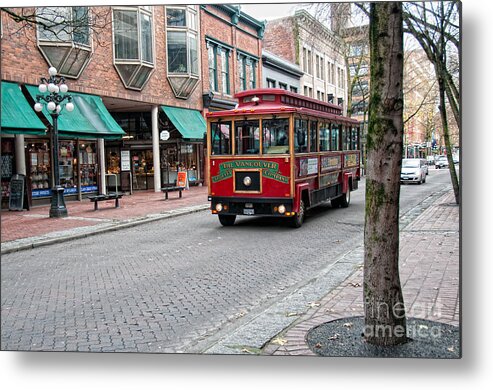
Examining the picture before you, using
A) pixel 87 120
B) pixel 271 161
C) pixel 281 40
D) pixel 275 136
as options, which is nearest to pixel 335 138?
pixel 275 136

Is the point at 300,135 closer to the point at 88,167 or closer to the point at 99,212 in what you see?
the point at 99,212

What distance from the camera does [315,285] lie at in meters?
5.83

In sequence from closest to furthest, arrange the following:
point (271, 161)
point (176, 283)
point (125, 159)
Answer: point (176, 283)
point (271, 161)
point (125, 159)

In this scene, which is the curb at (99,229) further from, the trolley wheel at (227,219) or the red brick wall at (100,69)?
the red brick wall at (100,69)

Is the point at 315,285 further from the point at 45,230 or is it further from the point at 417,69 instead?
the point at 45,230

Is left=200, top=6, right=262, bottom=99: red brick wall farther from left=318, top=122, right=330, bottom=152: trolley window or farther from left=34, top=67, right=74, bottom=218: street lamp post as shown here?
left=34, top=67, right=74, bottom=218: street lamp post

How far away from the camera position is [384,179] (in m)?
3.93

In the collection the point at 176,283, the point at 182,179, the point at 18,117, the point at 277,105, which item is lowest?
the point at 176,283

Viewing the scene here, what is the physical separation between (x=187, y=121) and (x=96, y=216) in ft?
14.3

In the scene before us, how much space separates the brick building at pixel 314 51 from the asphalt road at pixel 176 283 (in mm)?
1266

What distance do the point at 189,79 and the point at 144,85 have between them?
2.69 m

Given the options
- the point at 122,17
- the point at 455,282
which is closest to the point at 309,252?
the point at 455,282

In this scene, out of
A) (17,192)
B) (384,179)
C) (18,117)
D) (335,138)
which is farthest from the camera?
(17,192)

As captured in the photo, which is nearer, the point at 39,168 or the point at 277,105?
the point at 277,105
